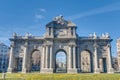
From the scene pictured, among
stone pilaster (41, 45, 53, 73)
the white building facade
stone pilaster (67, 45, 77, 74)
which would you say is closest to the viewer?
stone pilaster (67, 45, 77, 74)

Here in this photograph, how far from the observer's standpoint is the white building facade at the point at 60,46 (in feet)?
201

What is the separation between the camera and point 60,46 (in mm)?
62906

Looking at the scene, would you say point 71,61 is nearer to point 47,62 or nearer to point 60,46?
point 60,46

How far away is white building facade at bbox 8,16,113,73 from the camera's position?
201 feet

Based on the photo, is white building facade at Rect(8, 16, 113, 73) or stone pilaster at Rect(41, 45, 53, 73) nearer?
stone pilaster at Rect(41, 45, 53, 73)

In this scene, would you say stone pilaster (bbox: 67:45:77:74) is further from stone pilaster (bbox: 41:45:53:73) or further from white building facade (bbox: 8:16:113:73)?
stone pilaster (bbox: 41:45:53:73)

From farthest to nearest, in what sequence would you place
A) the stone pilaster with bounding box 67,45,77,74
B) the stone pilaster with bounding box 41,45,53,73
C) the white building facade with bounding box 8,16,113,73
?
the white building facade with bounding box 8,16,113,73 < the stone pilaster with bounding box 41,45,53,73 < the stone pilaster with bounding box 67,45,77,74

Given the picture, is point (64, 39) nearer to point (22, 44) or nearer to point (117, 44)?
point (22, 44)

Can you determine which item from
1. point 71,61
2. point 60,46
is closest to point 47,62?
point 60,46

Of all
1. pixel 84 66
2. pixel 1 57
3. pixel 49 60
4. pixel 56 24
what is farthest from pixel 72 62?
pixel 1 57

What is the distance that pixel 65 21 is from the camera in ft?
209

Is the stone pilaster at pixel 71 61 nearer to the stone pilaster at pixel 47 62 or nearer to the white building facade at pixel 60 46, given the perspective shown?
the white building facade at pixel 60 46

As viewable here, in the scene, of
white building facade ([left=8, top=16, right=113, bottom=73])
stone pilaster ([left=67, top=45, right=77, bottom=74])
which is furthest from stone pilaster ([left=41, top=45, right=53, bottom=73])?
stone pilaster ([left=67, top=45, right=77, bottom=74])

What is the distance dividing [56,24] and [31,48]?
43.4ft
